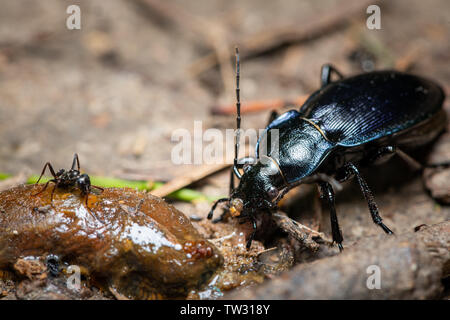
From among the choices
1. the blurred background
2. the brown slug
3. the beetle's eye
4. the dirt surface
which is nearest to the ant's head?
the brown slug

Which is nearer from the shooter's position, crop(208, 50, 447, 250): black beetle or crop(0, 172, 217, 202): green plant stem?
crop(208, 50, 447, 250): black beetle

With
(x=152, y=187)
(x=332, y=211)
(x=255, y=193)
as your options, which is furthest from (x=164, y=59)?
(x=332, y=211)

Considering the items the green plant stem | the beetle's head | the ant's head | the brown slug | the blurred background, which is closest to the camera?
the brown slug

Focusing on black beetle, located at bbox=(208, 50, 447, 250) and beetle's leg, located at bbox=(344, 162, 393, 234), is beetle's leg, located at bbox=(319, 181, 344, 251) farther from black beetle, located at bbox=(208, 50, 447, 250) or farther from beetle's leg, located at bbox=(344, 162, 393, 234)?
beetle's leg, located at bbox=(344, 162, 393, 234)

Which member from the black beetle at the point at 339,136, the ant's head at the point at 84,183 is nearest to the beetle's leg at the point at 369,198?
the black beetle at the point at 339,136

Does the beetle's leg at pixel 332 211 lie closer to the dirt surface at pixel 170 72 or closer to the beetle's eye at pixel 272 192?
the dirt surface at pixel 170 72

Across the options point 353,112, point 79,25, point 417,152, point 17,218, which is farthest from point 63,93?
point 417,152
